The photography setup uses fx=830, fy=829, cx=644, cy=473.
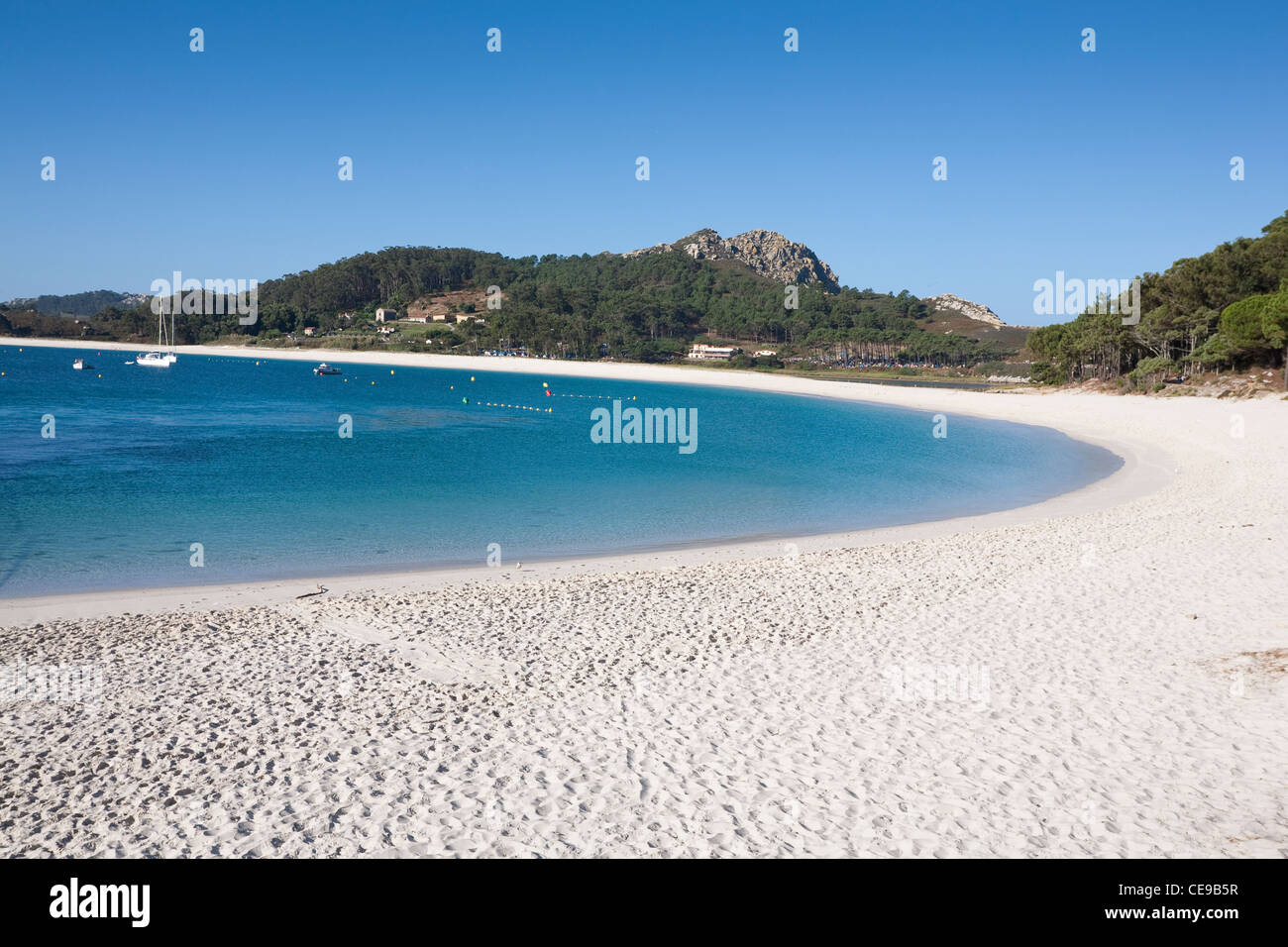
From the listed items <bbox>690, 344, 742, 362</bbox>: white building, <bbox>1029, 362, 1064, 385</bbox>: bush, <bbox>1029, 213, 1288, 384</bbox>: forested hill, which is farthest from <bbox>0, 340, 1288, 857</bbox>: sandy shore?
<bbox>690, 344, 742, 362</bbox>: white building

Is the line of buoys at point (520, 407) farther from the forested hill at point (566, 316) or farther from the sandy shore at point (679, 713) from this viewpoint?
the forested hill at point (566, 316)

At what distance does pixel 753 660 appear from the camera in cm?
895

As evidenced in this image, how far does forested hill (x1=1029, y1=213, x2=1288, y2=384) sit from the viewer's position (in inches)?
1873

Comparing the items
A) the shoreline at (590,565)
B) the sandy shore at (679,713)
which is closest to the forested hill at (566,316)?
the shoreline at (590,565)

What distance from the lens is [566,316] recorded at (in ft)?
485

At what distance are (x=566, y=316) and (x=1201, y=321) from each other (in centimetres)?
10823

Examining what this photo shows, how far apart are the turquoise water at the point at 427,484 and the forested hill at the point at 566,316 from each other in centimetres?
8497

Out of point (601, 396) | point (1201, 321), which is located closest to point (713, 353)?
point (601, 396)

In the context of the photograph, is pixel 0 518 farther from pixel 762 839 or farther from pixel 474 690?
pixel 762 839

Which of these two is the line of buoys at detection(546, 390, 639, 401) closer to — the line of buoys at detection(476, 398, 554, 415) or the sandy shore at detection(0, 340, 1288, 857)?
the line of buoys at detection(476, 398, 554, 415)

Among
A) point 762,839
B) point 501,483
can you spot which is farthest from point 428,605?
point 501,483

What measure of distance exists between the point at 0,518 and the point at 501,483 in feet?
38.5

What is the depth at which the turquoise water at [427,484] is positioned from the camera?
49.9 ft

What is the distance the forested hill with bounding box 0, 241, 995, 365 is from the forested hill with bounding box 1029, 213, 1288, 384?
65388 mm
